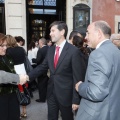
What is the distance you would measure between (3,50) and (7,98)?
27.1 inches

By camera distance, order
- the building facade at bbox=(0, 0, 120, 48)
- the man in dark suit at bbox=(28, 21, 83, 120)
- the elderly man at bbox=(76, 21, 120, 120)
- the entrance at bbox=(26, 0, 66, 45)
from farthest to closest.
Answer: the entrance at bbox=(26, 0, 66, 45)
the building facade at bbox=(0, 0, 120, 48)
the man in dark suit at bbox=(28, 21, 83, 120)
the elderly man at bbox=(76, 21, 120, 120)

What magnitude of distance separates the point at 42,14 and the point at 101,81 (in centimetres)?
1165

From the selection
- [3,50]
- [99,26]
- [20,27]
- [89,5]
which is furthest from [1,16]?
[99,26]

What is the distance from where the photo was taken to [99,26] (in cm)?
263

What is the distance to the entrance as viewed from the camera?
11.6 m

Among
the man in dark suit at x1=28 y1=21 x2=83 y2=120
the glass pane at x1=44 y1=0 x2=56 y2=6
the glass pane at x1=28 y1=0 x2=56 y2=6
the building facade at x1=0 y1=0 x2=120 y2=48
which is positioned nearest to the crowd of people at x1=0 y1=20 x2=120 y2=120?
the man in dark suit at x1=28 y1=21 x2=83 y2=120

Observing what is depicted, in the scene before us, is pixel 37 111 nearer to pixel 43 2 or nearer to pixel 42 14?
pixel 43 2

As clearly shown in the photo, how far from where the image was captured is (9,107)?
3662 millimetres

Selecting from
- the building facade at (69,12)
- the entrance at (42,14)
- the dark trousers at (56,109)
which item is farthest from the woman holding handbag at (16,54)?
the entrance at (42,14)

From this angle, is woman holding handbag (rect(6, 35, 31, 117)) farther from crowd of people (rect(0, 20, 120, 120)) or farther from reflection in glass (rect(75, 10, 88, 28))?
→ reflection in glass (rect(75, 10, 88, 28))

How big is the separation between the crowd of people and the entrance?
21.5 feet

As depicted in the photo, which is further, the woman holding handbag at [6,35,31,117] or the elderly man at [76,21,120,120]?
the woman holding handbag at [6,35,31,117]

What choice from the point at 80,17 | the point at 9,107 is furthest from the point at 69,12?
the point at 9,107

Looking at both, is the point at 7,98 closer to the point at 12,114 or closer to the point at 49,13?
the point at 12,114
